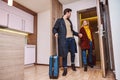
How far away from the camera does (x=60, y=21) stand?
7.19 feet

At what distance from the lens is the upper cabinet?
281 cm

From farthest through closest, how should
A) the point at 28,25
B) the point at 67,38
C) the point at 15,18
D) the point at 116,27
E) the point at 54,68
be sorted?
the point at 28,25 → the point at 15,18 → the point at 67,38 → the point at 54,68 → the point at 116,27

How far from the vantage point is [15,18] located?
125 inches

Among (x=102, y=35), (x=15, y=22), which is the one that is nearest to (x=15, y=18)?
(x=15, y=22)

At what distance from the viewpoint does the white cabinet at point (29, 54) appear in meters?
3.35

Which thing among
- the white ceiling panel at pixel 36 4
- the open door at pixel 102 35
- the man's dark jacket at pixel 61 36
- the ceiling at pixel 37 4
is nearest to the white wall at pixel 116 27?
the open door at pixel 102 35

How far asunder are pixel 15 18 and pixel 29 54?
4.16 feet

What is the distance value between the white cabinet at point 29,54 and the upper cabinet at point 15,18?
0.61 metres

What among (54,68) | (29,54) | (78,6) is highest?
(78,6)

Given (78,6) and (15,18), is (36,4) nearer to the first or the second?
(15,18)

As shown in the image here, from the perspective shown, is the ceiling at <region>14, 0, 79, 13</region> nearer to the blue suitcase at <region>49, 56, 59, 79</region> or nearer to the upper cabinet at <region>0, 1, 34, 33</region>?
the upper cabinet at <region>0, 1, 34, 33</region>

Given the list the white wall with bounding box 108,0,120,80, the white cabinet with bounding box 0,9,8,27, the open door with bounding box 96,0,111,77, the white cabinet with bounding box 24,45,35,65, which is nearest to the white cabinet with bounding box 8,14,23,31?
the white cabinet with bounding box 0,9,8,27

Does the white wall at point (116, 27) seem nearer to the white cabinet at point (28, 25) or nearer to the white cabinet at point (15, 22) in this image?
the white cabinet at point (15, 22)

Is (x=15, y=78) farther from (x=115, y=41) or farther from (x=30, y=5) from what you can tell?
(x=30, y=5)
